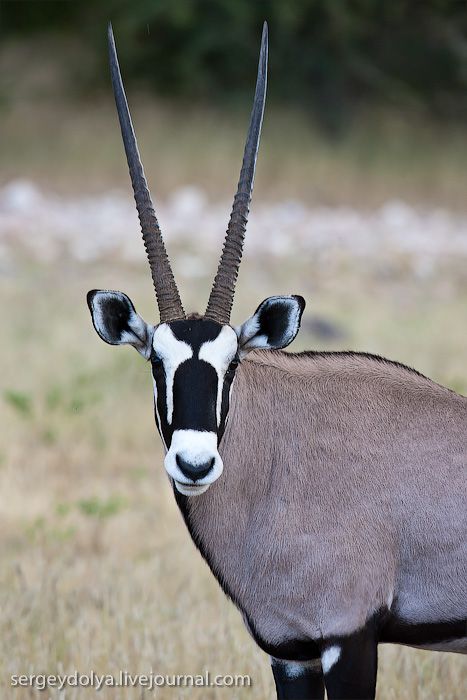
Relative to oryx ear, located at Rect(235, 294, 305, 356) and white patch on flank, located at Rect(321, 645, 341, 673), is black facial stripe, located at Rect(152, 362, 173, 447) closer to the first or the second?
oryx ear, located at Rect(235, 294, 305, 356)

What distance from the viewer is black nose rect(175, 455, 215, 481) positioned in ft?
13.6

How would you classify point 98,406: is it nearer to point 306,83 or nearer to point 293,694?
point 293,694

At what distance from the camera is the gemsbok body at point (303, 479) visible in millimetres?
4332

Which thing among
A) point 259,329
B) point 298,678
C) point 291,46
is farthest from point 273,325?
point 291,46

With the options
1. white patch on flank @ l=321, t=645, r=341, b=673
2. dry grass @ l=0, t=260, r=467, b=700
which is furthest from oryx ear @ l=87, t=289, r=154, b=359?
dry grass @ l=0, t=260, r=467, b=700

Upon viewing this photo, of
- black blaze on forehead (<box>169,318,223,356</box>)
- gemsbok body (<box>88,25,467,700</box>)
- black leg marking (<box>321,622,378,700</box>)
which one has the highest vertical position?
black blaze on forehead (<box>169,318,223,356</box>)

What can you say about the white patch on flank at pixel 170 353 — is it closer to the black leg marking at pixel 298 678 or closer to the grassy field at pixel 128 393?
the black leg marking at pixel 298 678

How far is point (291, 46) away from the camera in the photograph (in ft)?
105

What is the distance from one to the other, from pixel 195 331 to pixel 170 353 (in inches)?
5.1

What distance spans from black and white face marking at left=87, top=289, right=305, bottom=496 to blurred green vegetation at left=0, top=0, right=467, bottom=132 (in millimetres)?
26428

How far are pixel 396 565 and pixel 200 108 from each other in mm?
28228

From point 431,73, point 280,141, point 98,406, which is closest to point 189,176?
point 280,141

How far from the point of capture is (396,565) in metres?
4.41

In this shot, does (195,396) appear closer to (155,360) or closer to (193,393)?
(193,393)
